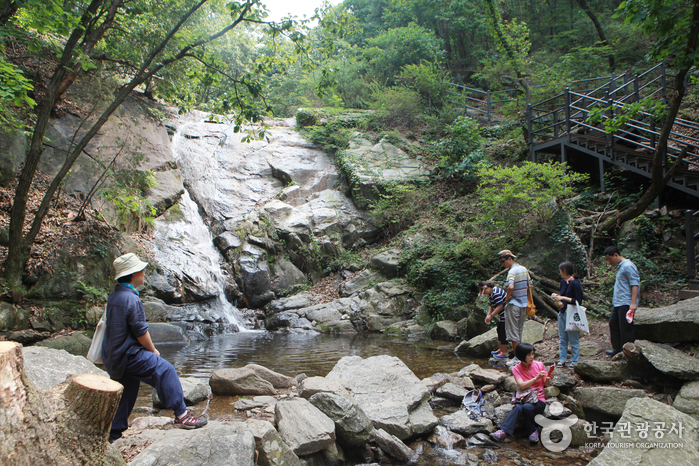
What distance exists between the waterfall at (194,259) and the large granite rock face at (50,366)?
25.1ft

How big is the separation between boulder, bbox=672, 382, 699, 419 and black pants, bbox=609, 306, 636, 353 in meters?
1.13

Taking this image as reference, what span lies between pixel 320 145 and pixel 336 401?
17.1m

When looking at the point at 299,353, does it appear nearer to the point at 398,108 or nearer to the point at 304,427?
the point at 304,427

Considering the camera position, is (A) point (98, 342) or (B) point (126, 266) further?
(B) point (126, 266)

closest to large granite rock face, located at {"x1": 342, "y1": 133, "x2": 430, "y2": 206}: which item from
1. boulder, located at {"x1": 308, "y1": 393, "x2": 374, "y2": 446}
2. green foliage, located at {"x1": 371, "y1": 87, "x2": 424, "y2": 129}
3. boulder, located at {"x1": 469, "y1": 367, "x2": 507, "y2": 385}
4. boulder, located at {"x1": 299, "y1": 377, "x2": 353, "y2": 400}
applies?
green foliage, located at {"x1": 371, "y1": 87, "x2": 424, "y2": 129}

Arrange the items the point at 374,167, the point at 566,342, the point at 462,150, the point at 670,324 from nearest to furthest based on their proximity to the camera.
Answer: the point at 670,324 < the point at 566,342 < the point at 462,150 < the point at 374,167

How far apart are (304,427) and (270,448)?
1.92 feet

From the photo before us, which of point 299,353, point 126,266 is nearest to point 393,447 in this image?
point 126,266

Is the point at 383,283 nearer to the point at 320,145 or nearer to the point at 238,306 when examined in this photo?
the point at 238,306

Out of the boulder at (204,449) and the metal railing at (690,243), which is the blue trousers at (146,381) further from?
the metal railing at (690,243)

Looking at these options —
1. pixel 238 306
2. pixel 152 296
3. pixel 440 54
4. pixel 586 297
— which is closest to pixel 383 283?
pixel 238 306

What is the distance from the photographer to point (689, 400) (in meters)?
4.01

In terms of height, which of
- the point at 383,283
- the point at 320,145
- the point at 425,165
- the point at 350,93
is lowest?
the point at 383,283

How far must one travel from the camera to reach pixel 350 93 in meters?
23.1
